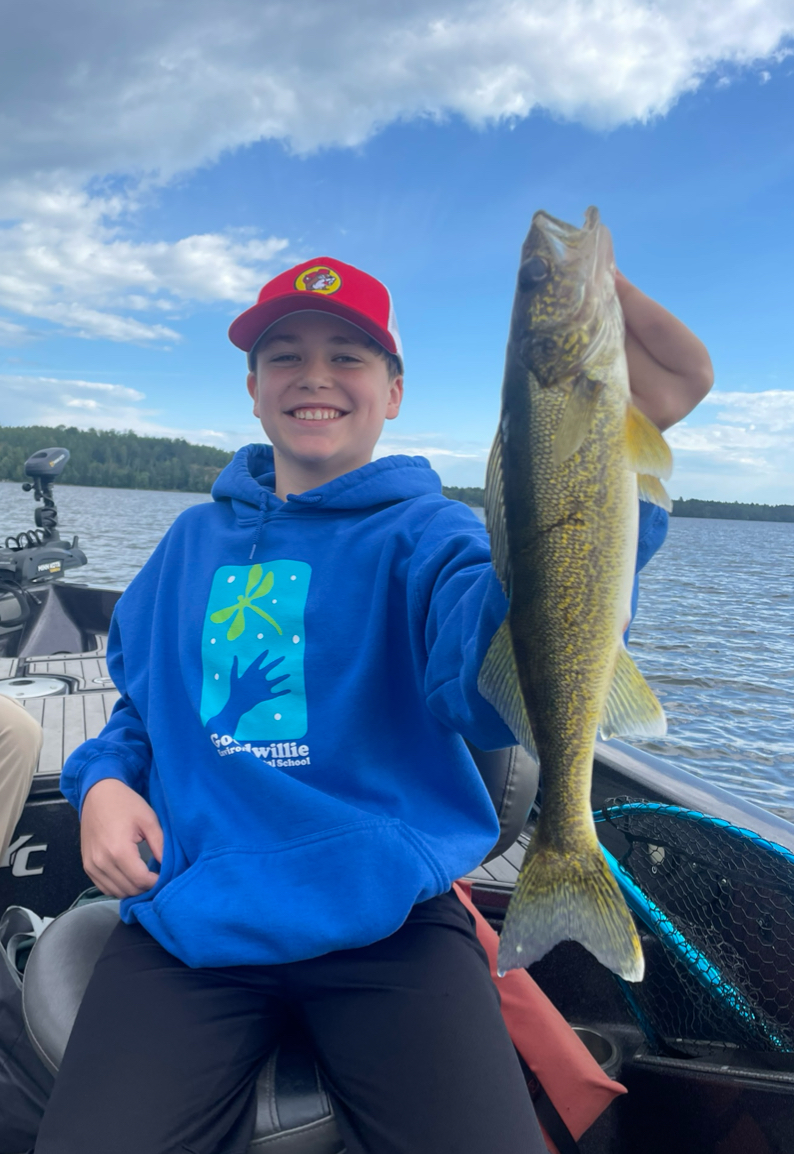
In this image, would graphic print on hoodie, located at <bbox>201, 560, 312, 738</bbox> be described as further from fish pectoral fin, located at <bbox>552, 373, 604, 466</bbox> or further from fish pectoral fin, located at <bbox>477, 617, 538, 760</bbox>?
fish pectoral fin, located at <bbox>552, 373, 604, 466</bbox>

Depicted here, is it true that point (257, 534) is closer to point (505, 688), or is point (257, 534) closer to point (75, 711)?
point (505, 688)

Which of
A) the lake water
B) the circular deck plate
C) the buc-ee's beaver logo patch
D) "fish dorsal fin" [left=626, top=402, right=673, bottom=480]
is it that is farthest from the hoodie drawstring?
the lake water

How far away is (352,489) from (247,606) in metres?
0.47

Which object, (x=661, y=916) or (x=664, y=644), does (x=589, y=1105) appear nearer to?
(x=661, y=916)

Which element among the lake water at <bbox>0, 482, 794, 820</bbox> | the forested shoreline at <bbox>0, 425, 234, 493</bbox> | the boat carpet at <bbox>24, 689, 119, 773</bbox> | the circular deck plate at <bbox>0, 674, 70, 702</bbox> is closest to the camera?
the boat carpet at <bbox>24, 689, 119, 773</bbox>

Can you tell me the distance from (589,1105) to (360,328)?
2.36 metres

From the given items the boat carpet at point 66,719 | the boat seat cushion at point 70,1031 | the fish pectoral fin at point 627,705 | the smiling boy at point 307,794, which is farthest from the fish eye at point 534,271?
the boat carpet at point 66,719

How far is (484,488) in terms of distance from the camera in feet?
4.76

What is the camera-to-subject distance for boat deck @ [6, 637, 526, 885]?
11.4ft

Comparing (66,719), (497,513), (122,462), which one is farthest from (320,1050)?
(122,462)

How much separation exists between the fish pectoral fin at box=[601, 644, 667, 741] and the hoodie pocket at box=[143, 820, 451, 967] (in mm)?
643

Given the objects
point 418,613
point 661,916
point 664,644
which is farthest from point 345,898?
point 664,644

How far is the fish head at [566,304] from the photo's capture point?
133 centimetres

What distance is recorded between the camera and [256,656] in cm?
218
